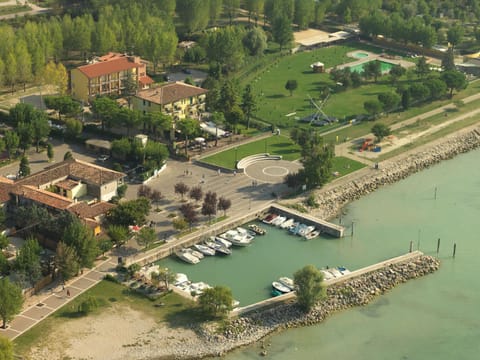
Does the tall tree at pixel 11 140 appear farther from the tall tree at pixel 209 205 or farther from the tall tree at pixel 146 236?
the tall tree at pixel 146 236

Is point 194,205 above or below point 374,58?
below

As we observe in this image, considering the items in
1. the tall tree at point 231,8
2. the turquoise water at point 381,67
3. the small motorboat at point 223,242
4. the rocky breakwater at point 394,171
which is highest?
the tall tree at point 231,8

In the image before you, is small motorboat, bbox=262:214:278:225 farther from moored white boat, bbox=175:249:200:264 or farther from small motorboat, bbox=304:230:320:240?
moored white boat, bbox=175:249:200:264

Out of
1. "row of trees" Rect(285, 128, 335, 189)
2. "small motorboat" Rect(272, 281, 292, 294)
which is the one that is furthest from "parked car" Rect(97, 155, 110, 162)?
"small motorboat" Rect(272, 281, 292, 294)

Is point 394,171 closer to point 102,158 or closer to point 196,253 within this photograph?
point 196,253

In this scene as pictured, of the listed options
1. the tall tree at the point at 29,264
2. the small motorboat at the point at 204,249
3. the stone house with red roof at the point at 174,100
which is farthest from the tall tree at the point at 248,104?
the tall tree at the point at 29,264

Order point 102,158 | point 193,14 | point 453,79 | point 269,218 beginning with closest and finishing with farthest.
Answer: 1. point 269,218
2. point 102,158
3. point 453,79
4. point 193,14

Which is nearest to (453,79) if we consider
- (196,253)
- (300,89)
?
(300,89)
